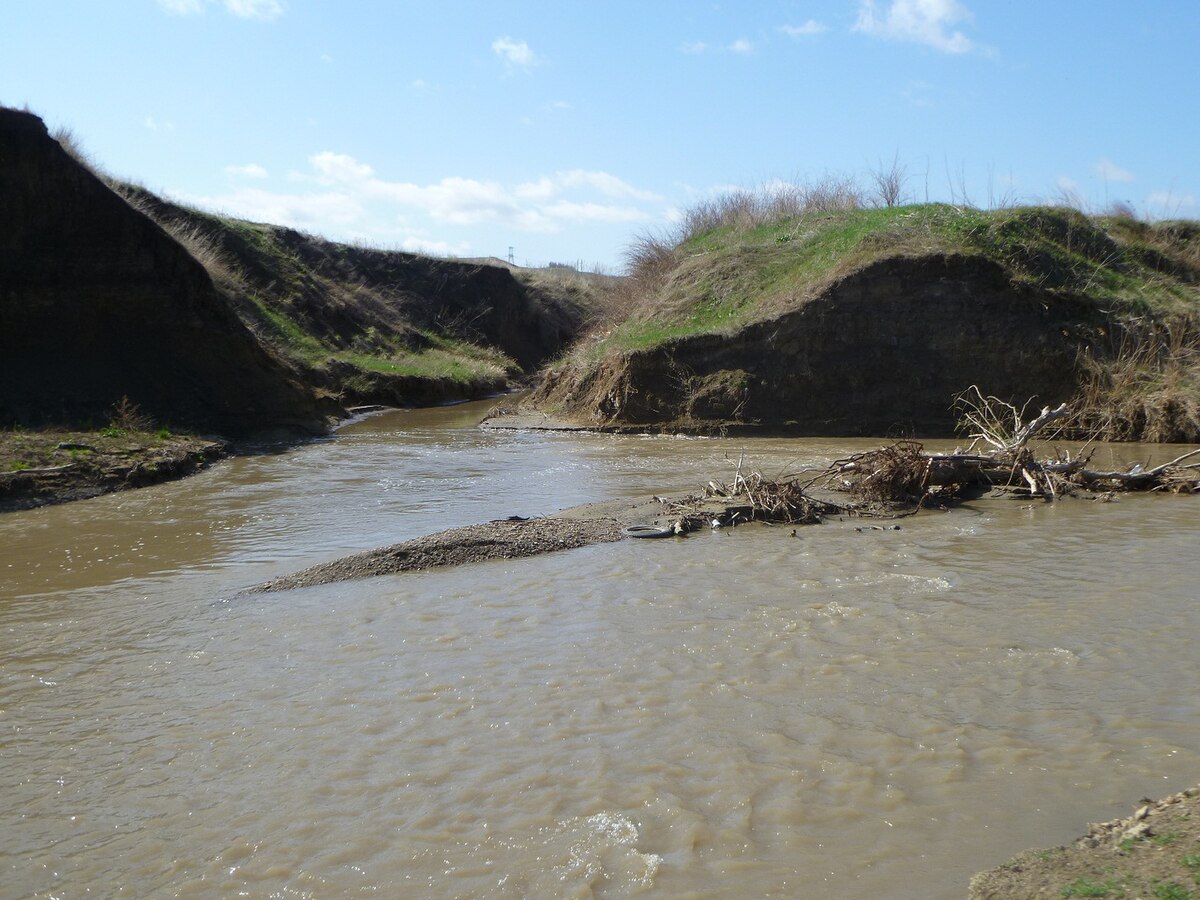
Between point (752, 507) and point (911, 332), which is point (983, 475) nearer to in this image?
point (752, 507)

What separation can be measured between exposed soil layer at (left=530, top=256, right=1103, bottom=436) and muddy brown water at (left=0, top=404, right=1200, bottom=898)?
33.5 feet

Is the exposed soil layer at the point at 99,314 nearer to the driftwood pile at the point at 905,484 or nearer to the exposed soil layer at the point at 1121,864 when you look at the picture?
the driftwood pile at the point at 905,484

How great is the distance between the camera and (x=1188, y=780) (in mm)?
4121

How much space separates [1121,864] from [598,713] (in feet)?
8.20

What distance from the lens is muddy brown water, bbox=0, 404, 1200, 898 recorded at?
12.3 feet

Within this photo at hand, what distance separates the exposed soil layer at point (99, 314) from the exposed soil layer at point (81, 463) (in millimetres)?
1352

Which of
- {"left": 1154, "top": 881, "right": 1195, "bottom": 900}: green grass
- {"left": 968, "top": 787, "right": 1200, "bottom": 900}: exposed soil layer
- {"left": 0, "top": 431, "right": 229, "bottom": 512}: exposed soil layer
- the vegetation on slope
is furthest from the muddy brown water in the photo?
the vegetation on slope

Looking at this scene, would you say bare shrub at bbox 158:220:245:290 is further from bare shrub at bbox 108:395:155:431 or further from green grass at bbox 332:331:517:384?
bare shrub at bbox 108:395:155:431

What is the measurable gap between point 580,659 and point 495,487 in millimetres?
Answer: 7010

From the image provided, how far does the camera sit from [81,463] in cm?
1239

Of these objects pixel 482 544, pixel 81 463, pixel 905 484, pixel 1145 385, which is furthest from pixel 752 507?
pixel 1145 385

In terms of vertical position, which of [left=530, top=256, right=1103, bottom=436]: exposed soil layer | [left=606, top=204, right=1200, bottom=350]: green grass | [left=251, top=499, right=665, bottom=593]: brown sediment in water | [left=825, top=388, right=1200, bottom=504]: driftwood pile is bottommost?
[left=251, top=499, right=665, bottom=593]: brown sediment in water

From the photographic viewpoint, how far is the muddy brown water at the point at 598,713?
3764 millimetres

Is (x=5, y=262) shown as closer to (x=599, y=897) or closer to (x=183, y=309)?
(x=183, y=309)
